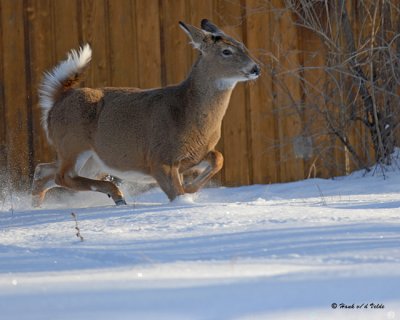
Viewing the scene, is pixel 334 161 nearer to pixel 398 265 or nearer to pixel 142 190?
pixel 142 190

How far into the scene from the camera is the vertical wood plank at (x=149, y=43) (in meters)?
10.5

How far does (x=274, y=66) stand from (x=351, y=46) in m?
0.91

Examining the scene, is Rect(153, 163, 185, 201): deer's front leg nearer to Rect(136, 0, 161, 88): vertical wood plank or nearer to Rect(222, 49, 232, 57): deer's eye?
Rect(222, 49, 232, 57): deer's eye

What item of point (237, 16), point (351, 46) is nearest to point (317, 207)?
point (351, 46)

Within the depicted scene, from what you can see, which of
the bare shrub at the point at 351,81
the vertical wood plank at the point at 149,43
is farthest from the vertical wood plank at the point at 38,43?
the bare shrub at the point at 351,81

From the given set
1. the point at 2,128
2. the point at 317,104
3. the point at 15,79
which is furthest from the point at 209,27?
the point at 2,128

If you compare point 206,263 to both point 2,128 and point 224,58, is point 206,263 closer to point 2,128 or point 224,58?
point 224,58

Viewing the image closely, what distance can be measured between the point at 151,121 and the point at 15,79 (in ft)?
9.56

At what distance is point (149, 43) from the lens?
34.7 feet

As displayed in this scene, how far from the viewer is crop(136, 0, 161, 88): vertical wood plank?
1055 centimetres

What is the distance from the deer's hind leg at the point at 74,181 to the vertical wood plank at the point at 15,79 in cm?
188

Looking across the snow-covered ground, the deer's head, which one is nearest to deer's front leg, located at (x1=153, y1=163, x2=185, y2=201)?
the deer's head

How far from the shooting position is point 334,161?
10664 mm

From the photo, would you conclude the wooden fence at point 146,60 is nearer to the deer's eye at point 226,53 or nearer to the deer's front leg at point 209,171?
the deer's eye at point 226,53
